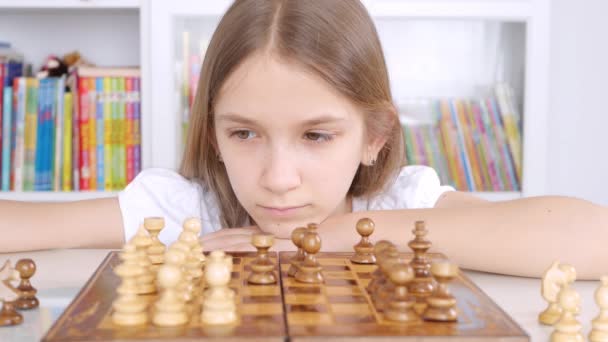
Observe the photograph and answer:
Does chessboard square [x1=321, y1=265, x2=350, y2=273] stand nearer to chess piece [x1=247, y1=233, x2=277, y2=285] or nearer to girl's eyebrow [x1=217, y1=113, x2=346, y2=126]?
chess piece [x1=247, y1=233, x2=277, y2=285]

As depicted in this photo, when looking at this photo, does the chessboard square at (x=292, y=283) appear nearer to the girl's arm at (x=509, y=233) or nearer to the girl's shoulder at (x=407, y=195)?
the girl's arm at (x=509, y=233)

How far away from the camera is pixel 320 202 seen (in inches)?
49.8

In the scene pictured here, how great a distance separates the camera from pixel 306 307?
73 cm

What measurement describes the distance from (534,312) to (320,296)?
267mm

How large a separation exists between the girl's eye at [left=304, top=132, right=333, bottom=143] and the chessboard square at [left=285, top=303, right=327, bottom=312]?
1.65 ft

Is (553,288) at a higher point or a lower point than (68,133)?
lower

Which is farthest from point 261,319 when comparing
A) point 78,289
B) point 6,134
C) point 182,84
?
point 6,134

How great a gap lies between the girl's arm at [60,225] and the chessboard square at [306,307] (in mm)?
722

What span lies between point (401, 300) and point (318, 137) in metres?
0.56

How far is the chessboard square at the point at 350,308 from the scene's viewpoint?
711 millimetres

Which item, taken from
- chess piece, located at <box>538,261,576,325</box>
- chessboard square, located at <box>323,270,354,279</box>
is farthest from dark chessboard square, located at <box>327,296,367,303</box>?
chess piece, located at <box>538,261,576,325</box>

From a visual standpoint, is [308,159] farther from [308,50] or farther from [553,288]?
[553,288]

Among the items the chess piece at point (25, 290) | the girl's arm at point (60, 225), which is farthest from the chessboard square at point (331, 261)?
the girl's arm at point (60, 225)

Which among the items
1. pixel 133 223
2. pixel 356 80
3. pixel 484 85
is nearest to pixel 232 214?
pixel 133 223
